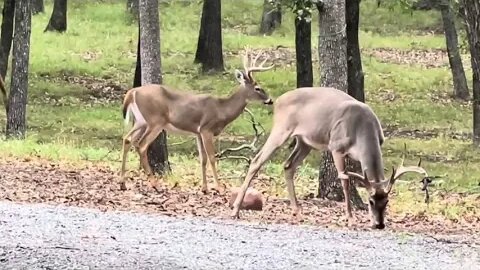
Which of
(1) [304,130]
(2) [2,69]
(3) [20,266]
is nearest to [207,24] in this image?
(2) [2,69]

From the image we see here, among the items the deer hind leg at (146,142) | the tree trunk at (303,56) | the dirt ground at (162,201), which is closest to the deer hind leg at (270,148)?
the dirt ground at (162,201)

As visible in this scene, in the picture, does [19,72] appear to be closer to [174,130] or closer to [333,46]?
[174,130]

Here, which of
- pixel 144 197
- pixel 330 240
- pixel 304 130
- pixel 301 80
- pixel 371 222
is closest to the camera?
pixel 330 240

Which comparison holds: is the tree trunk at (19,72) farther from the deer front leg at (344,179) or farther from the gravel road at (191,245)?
the deer front leg at (344,179)

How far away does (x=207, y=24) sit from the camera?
27516 millimetres

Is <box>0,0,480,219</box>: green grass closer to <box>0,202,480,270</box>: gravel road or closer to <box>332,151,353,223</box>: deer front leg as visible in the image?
<box>332,151,353,223</box>: deer front leg

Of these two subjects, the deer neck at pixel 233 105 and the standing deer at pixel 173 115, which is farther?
the deer neck at pixel 233 105

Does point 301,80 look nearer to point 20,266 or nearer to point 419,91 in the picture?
point 419,91

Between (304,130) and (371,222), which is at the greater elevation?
(304,130)

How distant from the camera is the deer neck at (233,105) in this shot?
519 inches

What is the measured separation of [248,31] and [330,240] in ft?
87.8

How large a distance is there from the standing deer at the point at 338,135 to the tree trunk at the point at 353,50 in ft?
→ 18.0

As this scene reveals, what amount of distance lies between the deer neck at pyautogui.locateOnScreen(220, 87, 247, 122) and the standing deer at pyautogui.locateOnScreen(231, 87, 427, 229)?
236 centimetres

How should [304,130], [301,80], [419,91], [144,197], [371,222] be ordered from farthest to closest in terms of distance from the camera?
[419,91] < [301,80] < [144,197] < [304,130] < [371,222]
